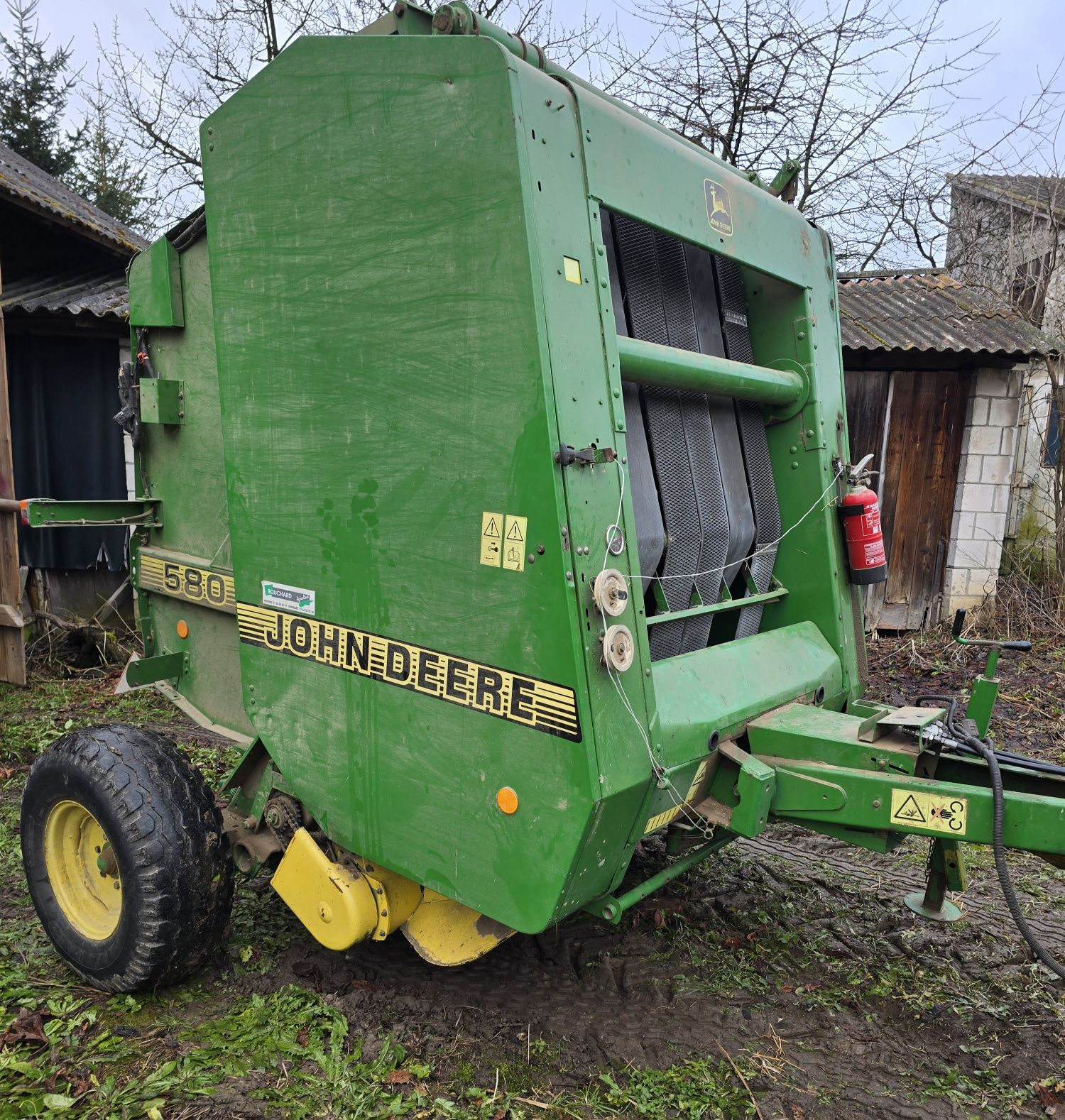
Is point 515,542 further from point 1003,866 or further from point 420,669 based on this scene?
point 1003,866

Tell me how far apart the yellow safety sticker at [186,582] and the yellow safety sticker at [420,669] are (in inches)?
12.7

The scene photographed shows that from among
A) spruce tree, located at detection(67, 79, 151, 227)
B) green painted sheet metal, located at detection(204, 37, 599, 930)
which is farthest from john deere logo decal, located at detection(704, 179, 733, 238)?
spruce tree, located at detection(67, 79, 151, 227)

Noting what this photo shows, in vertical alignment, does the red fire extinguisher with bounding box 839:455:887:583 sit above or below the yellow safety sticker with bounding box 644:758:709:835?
above

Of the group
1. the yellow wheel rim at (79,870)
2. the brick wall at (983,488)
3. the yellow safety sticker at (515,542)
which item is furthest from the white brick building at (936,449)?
the yellow wheel rim at (79,870)

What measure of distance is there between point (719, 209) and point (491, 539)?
1394mm

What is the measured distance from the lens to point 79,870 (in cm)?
298

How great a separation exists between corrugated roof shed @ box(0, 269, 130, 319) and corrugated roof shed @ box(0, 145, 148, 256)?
36 centimetres

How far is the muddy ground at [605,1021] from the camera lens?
236 centimetres

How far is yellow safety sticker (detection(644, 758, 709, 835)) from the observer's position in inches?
92.4

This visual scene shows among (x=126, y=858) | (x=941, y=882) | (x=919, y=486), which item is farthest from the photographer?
(x=919, y=486)

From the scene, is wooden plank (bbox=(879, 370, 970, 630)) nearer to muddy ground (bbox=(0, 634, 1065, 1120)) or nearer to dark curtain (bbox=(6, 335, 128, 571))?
muddy ground (bbox=(0, 634, 1065, 1120))

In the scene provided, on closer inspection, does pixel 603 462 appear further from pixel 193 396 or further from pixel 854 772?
pixel 193 396

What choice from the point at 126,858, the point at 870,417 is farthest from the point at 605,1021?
the point at 870,417

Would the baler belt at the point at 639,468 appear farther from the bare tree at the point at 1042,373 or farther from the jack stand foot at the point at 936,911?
the bare tree at the point at 1042,373
